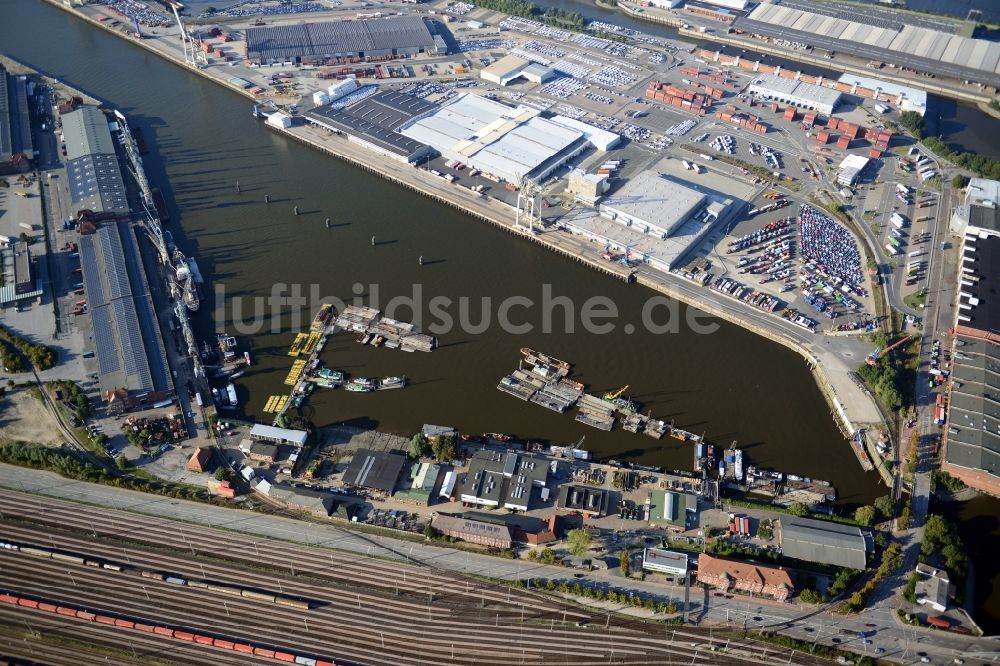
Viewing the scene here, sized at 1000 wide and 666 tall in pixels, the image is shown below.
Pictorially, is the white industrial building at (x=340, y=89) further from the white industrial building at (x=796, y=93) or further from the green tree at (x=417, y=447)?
the green tree at (x=417, y=447)

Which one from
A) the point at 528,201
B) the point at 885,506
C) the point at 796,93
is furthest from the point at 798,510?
the point at 796,93

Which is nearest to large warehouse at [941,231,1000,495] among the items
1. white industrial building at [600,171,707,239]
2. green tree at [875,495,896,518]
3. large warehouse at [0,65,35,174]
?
green tree at [875,495,896,518]

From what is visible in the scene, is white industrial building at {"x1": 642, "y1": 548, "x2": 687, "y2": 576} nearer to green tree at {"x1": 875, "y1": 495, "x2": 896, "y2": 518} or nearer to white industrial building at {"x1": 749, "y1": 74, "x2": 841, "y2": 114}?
green tree at {"x1": 875, "y1": 495, "x2": 896, "y2": 518}

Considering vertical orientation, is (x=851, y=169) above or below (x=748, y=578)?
above

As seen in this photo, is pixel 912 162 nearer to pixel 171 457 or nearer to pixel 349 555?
pixel 349 555

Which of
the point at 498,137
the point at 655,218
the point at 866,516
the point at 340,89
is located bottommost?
the point at 866,516

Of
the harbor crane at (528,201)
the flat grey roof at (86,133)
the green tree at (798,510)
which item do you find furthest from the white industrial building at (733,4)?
the green tree at (798,510)

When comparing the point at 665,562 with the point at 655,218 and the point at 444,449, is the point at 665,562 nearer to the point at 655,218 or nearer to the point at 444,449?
the point at 444,449
